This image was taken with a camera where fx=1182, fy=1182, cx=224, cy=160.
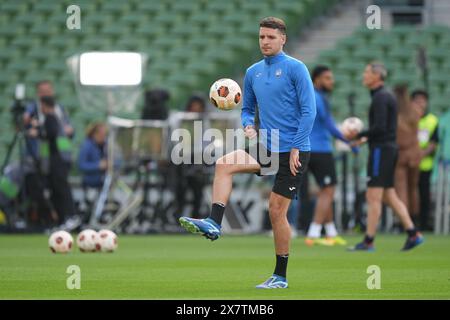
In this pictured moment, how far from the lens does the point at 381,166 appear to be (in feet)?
51.6

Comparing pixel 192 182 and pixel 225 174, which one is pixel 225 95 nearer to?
pixel 225 174

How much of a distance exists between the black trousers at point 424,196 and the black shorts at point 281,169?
11.3 metres

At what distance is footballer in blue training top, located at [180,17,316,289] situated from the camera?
412 inches

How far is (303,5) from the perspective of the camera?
26938 millimetres

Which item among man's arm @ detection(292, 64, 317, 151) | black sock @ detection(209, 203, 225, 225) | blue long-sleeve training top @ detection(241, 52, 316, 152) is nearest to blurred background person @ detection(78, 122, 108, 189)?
blue long-sleeve training top @ detection(241, 52, 316, 152)

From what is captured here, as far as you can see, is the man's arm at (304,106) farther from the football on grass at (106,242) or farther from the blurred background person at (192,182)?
the blurred background person at (192,182)

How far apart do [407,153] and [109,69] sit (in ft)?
20.9

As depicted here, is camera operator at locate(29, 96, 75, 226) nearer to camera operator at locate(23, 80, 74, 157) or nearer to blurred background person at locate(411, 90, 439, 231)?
camera operator at locate(23, 80, 74, 157)

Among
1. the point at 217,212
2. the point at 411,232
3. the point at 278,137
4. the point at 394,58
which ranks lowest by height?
the point at 411,232

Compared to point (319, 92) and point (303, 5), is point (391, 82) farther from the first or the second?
point (319, 92)

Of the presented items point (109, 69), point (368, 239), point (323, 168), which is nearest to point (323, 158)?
point (323, 168)

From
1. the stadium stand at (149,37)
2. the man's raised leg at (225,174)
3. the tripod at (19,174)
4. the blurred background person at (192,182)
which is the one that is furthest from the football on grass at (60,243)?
the stadium stand at (149,37)

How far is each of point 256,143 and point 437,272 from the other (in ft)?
9.43
